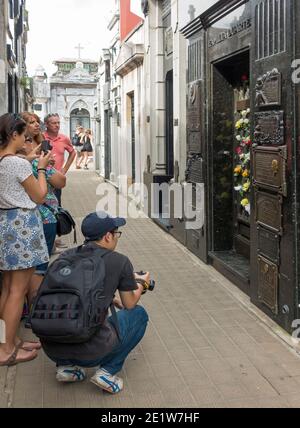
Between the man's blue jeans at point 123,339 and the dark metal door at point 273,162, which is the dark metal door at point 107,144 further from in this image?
the man's blue jeans at point 123,339

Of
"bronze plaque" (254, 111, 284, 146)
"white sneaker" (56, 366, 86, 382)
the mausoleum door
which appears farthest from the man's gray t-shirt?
the mausoleum door

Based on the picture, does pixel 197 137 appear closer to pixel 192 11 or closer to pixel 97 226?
pixel 192 11

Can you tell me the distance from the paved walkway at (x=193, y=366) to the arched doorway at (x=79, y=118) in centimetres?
2981

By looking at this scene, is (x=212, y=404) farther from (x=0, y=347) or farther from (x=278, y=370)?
(x=0, y=347)

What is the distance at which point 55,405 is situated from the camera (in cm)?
346

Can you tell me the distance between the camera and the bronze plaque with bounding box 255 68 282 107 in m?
4.49

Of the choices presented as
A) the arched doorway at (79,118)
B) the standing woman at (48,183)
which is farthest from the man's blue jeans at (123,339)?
the arched doorway at (79,118)

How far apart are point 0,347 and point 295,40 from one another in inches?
130

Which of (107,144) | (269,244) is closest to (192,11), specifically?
(269,244)

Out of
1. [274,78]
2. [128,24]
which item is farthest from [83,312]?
[128,24]

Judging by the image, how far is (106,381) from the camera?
3.53 meters

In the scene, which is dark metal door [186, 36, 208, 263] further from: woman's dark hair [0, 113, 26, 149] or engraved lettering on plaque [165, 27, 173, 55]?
woman's dark hair [0, 113, 26, 149]

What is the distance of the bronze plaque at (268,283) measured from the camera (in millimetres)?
4756

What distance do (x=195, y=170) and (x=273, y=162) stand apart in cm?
283
